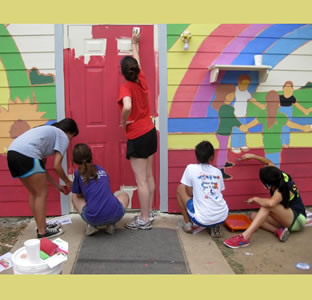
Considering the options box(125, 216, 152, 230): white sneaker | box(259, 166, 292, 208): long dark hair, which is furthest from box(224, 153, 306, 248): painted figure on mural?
box(125, 216, 152, 230): white sneaker

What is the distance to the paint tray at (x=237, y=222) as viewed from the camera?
3.44 m

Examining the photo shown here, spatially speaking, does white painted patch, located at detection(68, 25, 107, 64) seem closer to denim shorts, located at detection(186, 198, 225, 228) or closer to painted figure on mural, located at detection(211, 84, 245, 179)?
painted figure on mural, located at detection(211, 84, 245, 179)

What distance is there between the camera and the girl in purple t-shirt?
10.0ft

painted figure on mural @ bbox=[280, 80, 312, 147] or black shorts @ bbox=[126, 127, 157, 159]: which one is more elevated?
painted figure on mural @ bbox=[280, 80, 312, 147]

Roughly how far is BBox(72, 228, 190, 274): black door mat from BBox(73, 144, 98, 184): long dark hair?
66 centimetres

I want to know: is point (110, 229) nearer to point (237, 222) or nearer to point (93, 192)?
point (93, 192)

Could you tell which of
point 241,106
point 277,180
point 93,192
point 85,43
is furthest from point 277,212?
point 85,43

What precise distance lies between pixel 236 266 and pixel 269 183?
101 cm

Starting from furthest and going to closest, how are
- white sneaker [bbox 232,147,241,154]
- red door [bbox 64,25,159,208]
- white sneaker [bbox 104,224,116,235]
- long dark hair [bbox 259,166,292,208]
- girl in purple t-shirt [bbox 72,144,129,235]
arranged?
white sneaker [bbox 232,147,241,154] < red door [bbox 64,25,159,208] < white sneaker [bbox 104,224,116,235] < long dark hair [bbox 259,166,292,208] < girl in purple t-shirt [bbox 72,144,129,235]

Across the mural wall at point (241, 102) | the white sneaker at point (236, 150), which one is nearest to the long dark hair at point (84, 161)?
the mural wall at point (241, 102)

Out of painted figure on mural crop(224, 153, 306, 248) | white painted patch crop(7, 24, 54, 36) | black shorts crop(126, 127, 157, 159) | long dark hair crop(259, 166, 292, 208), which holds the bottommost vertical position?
painted figure on mural crop(224, 153, 306, 248)

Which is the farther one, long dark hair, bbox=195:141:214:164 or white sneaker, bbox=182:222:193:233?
white sneaker, bbox=182:222:193:233

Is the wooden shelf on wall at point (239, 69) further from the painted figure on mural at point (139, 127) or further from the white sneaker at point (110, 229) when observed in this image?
the white sneaker at point (110, 229)

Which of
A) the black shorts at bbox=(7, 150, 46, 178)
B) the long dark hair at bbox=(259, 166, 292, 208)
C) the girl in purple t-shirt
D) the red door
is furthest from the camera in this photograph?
the red door
